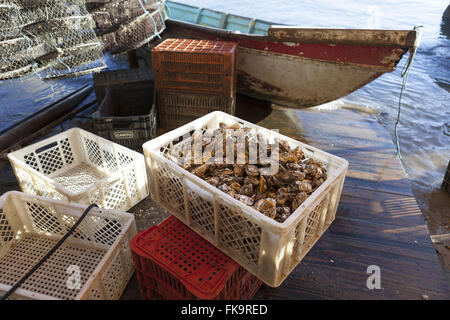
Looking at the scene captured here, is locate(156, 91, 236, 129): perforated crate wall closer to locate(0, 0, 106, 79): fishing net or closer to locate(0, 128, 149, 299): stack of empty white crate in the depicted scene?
locate(0, 0, 106, 79): fishing net

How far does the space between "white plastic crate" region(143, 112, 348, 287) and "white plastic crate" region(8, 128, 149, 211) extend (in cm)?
78

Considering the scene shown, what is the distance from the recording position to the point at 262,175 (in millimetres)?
2248

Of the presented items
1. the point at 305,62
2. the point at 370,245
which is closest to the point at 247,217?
A: the point at 370,245


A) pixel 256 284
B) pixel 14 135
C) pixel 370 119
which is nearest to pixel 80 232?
pixel 256 284

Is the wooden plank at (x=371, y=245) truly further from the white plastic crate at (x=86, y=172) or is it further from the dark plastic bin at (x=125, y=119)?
the dark plastic bin at (x=125, y=119)

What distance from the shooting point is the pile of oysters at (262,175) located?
6.54 feet

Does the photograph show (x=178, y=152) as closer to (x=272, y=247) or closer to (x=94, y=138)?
(x=272, y=247)

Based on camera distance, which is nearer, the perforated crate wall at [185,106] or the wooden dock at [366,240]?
the wooden dock at [366,240]

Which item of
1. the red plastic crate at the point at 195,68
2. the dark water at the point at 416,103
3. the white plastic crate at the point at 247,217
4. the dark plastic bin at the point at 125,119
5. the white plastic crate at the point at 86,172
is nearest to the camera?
the white plastic crate at the point at 247,217

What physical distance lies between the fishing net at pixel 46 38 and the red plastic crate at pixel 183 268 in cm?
276

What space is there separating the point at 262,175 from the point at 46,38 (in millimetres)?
3299

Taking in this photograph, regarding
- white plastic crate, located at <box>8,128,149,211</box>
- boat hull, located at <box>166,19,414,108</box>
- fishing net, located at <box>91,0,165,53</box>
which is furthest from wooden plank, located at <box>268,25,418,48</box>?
white plastic crate, located at <box>8,128,149,211</box>

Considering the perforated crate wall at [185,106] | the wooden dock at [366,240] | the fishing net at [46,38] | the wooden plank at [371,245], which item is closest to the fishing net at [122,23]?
the fishing net at [46,38]

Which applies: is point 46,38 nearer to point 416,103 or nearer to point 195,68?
point 195,68
